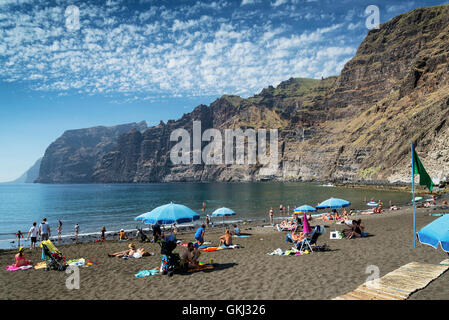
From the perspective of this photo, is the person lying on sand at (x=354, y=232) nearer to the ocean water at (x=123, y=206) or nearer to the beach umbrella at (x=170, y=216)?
the beach umbrella at (x=170, y=216)

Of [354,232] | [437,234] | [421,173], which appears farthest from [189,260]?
[354,232]

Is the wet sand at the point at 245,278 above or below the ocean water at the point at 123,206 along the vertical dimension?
above

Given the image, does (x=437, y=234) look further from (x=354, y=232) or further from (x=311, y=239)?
(x=354, y=232)

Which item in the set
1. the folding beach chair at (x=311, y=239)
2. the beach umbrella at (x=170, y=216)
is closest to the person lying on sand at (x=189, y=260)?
the beach umbrella at (x=170, y=216)

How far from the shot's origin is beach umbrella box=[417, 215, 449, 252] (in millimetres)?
7391

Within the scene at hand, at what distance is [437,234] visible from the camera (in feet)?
25.0

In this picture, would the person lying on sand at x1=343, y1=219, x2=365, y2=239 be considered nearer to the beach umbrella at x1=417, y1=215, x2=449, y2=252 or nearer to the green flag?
the green flag

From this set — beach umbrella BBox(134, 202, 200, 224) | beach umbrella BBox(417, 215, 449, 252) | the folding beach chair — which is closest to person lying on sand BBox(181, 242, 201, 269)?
beach umbrella BBox(134, 202, 200, 224)

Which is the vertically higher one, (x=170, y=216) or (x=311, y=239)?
(x=170, y=216)

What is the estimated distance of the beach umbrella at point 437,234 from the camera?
24.2 feet

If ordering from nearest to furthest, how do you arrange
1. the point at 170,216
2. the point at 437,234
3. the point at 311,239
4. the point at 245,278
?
1. the point at 437,234
2. the point at 245,278
3. the point at 311,239
4. the point at 170,216

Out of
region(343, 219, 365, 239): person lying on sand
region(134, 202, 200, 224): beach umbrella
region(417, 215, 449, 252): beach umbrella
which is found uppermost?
region(417, 215, 449, 252): beach umbrella
